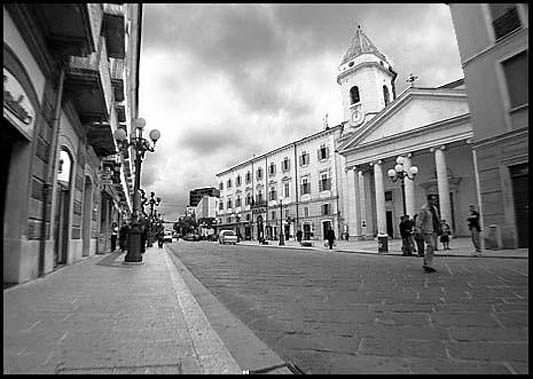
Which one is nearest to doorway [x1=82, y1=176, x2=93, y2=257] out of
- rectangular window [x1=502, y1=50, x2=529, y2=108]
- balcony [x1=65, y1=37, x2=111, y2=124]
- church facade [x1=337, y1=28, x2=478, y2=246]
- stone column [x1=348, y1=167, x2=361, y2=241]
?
balcony [x1=65, y1=37, x2=111, y2=124]

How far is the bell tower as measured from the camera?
36.2 metres

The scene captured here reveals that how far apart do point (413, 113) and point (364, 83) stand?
29.5ft

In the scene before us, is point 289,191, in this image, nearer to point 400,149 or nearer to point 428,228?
point 400,149

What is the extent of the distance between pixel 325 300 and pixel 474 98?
22.4ft

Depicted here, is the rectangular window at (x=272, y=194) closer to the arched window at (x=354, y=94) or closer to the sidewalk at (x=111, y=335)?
the arched window at (x=354, y=94)

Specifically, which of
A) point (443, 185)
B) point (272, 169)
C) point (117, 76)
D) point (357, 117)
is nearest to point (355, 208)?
point (443, 185)

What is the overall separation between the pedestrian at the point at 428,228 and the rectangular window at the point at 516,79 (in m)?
2.51

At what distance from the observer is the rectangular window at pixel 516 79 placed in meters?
7.38

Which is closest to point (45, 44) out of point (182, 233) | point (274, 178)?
point (274, 178)

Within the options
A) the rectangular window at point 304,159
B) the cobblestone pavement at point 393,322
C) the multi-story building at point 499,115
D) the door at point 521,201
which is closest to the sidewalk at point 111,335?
the cobblestone pavement at point 393,322

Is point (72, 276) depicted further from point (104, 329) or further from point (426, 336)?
point (426, 336)

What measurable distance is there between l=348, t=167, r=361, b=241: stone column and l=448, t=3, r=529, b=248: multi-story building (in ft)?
65.9

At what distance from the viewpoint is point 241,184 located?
5947cm

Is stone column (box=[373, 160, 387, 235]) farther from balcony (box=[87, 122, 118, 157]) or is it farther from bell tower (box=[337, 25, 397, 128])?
balcony (box=[87, 122, 118, 157])
